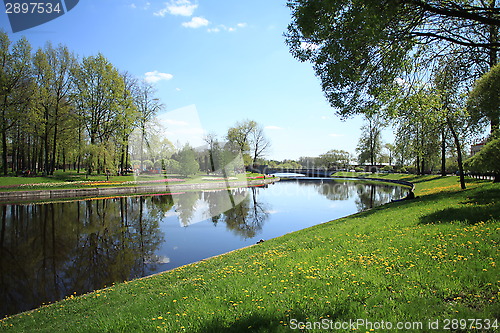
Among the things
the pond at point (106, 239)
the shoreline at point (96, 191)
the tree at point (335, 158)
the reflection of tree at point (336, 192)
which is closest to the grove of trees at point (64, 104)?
the shoreline at point (96, 191)

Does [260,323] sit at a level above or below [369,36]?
below

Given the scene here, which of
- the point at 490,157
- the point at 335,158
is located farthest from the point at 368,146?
the point at 490,157

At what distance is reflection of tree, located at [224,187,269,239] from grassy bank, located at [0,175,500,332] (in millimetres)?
7923

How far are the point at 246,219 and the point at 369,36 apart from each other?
16.5 metres

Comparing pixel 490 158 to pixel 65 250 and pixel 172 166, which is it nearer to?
pixel 65 250

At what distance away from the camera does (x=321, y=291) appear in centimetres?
504

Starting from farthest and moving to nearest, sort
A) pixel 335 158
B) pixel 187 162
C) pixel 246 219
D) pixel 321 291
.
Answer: pixel 335 158 < pixel 187 162 < pixel 246 219 < pixel 321 291

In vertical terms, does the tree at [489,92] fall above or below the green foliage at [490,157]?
above

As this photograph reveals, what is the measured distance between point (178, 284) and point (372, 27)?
774 cm

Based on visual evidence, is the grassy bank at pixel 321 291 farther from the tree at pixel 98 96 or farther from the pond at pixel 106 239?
the tree at pixel 98 96

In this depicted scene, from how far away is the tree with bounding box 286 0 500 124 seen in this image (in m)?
5.63

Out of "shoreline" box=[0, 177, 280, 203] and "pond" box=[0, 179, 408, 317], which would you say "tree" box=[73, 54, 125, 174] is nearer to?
"shoreline" box=[0, 177, 280, 203]

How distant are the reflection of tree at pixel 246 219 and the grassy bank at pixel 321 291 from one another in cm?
792

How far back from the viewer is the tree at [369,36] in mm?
5629
